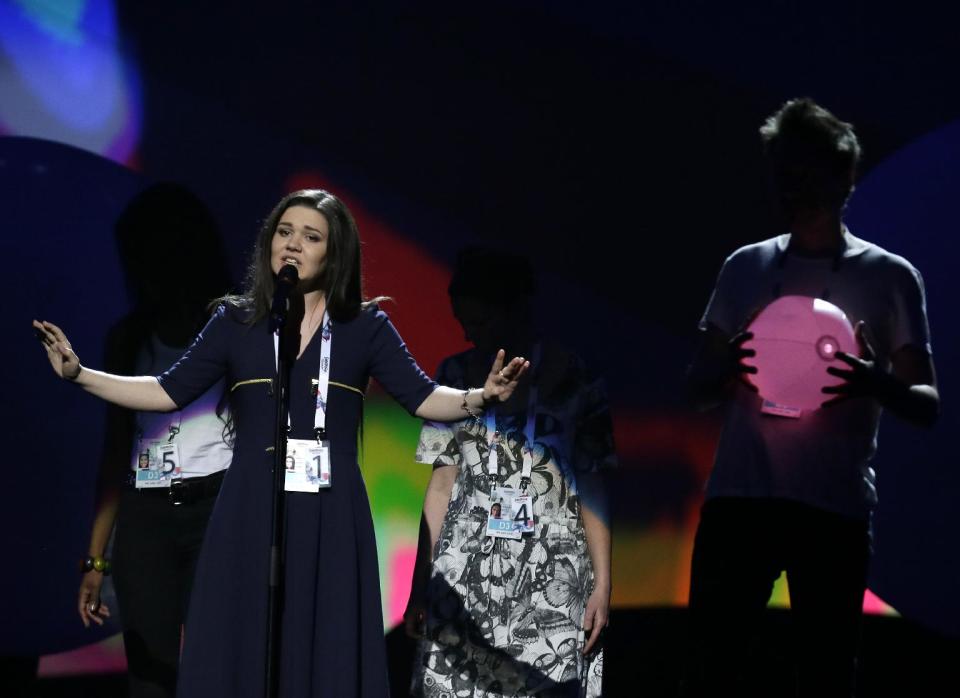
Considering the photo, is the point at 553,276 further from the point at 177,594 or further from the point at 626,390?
the point at 177,594

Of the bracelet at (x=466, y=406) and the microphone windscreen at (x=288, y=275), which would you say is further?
the bracelet at (x=466, y=406)

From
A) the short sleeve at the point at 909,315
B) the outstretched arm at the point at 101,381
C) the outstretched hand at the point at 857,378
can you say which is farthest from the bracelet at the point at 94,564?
the short sleeve at the point at 909,315

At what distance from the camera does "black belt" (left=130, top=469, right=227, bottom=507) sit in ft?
11.5

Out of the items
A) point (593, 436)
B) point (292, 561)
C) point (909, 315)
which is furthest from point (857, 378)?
point (292, 561)

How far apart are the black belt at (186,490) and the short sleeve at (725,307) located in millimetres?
1443

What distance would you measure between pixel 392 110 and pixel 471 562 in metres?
1.66

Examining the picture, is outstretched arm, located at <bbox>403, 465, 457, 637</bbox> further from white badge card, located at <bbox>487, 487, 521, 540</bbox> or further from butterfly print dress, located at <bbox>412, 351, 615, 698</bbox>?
white badge card, located at <bbox>487, 487, 521, 540</bbox>

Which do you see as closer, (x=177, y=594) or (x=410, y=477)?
(x=177, y=594)

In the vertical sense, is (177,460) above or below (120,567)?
above

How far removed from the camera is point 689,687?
3021 millimetres

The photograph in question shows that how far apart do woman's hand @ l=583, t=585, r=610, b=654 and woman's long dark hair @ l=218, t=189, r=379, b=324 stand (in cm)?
115

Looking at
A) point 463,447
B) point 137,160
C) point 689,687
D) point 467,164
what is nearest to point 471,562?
point 463,447

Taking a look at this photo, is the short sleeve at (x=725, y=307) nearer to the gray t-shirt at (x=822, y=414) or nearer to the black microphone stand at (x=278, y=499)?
the gray t-shirt at (x=822, y=414)

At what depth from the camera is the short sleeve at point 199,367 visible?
3.05 metres
